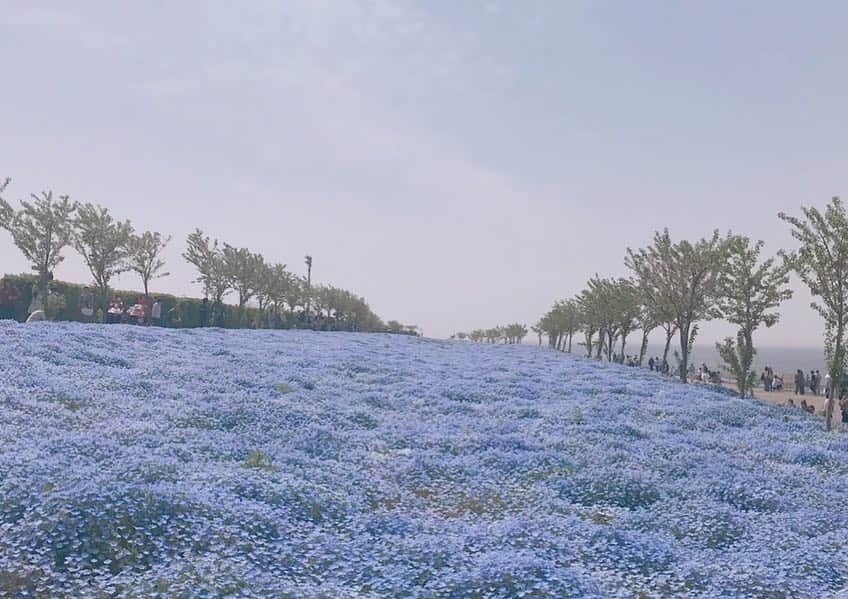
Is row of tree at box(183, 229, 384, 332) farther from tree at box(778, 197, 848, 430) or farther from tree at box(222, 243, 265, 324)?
tree at box(778, 197, 848, 430)

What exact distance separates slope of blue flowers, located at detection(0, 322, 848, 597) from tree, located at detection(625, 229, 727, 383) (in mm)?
11563

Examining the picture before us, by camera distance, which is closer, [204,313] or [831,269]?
[831,269]

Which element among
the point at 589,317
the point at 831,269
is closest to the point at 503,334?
the point at 589,317

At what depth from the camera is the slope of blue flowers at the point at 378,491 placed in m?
5.80

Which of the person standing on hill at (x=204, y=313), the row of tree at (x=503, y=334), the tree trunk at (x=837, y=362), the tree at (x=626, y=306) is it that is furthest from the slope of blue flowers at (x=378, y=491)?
the row of tree at (x=503, y=334)

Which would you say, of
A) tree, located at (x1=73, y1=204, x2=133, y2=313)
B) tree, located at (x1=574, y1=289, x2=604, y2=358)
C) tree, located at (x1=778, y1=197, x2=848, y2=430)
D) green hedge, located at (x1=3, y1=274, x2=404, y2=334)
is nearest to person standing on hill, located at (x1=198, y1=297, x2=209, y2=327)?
green hedge, located at (x1=3, y1=274, x2=404, y2=334)

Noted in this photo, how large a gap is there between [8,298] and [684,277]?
26.8 meters

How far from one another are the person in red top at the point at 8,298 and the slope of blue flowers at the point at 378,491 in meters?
15.8

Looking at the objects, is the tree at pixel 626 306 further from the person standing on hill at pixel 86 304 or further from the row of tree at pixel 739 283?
the person standing on hill at pixel 86 304

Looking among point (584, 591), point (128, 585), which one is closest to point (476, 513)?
point (584, 591)

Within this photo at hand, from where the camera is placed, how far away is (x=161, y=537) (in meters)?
6.08

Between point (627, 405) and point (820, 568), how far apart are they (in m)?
10.4

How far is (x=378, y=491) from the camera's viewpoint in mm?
8625

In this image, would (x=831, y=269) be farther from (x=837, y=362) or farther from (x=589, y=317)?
(x=589, y=317)
